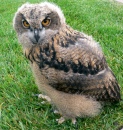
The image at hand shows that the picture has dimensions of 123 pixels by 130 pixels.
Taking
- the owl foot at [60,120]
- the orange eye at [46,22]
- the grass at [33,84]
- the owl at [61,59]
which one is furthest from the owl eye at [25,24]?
the owl foot at [60,120]

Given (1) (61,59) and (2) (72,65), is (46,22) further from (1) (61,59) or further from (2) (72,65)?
(2) (72,65)

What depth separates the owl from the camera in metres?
2.82

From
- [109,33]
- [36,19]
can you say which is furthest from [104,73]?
[109,33]

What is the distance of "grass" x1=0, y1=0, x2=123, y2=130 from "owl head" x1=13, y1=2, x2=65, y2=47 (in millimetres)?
788

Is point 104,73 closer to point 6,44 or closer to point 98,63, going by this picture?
point 98,63

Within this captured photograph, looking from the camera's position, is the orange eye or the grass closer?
the orange eye

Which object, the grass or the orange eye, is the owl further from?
the grass

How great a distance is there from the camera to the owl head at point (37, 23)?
273 cm

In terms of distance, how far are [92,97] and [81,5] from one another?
165 inches

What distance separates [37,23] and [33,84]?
3.89 ft

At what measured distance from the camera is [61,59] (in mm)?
2824

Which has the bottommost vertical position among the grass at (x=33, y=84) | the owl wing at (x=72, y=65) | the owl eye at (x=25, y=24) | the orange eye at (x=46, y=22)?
the grass at (x=33, y=84)

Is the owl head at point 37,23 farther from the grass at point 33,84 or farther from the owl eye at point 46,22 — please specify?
the grass at point 33,84

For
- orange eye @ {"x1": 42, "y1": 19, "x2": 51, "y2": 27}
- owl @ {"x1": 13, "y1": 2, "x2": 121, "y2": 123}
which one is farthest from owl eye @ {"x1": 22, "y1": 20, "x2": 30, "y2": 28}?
orange eye @ {"x1": 42, "y1": 19, "x2": 51, "y2": 27}
